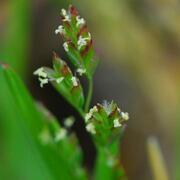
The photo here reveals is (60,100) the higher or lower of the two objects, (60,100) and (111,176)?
the higher

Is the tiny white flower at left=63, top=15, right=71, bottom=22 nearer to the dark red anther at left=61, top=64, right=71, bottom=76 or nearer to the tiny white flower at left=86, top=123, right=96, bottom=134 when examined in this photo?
the dark red anther at left=61, top=64, right=71, bottom=76

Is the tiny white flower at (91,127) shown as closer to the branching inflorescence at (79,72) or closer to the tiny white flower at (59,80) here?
the branching inflorescence at (79,72)

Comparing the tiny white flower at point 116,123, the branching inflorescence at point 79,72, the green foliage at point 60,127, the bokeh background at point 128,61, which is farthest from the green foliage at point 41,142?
the bokeh background at point 128,61

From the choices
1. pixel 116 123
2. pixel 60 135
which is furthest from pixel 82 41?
pixel 60 135

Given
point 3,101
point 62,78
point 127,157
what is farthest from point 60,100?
point 62,78

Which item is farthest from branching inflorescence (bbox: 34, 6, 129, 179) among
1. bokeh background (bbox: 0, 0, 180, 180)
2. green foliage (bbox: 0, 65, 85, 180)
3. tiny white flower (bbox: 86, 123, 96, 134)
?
bokeh background (bbox: 0, 0, 180, 180)

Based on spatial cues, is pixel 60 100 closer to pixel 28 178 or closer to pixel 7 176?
pixel 7 176

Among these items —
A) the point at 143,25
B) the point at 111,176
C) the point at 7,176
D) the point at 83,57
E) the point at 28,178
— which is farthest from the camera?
the point at 143,25

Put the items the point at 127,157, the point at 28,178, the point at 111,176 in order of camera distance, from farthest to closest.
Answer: the point at 127,157, the point at 28,178, the point at 111,176
